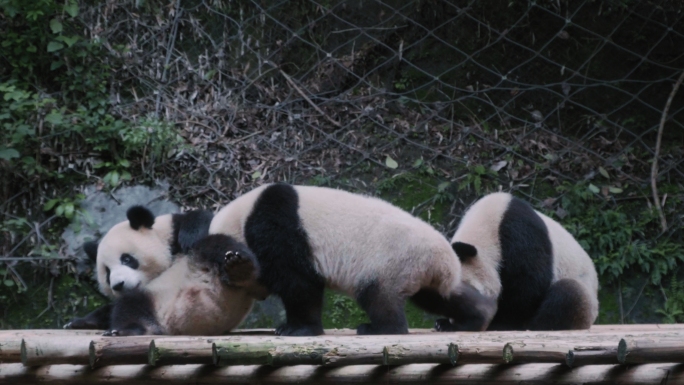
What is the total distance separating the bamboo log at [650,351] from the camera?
10.5 feet

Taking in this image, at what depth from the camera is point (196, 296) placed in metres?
4.34

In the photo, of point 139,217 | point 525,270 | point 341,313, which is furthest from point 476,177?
point 139,217

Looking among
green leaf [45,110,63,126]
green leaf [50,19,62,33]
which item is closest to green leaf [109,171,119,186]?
green leaf [45,110,63,126]

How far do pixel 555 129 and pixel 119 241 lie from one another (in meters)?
5.33

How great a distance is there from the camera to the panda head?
15.4 ft

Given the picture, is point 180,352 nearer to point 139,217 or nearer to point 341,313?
point 139,217

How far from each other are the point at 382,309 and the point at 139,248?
4.82ft

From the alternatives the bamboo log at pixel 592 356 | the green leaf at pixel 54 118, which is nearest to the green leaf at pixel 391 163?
the green leaf at pixel 54 118

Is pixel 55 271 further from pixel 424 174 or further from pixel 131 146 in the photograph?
pixel 424 174

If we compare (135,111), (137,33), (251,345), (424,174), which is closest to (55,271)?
(135,111)

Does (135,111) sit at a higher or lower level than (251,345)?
higher

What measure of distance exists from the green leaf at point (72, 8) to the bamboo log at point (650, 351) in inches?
259

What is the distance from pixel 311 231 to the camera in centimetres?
438

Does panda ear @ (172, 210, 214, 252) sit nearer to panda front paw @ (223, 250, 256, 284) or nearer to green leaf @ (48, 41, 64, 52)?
panda front paw @ (223, 250, 256, 284)
